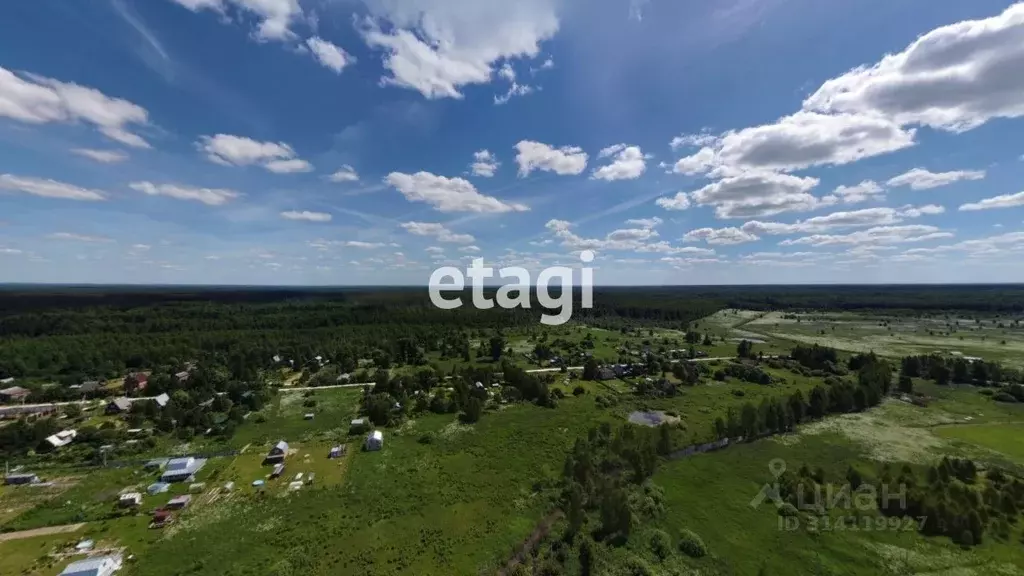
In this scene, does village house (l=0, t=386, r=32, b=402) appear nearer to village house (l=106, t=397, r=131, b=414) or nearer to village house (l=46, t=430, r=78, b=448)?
village house (l=106, t=397, r=131, b=414)

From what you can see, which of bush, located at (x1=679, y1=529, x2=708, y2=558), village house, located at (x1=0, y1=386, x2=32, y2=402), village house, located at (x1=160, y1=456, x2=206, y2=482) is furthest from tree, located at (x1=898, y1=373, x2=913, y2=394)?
village house, located at (x1=0, y1=386, x2=32, y2=402)

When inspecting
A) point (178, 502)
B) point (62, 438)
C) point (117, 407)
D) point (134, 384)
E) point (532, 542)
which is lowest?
point (532, 542)

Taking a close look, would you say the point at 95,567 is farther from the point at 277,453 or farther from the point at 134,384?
the point at 134,384

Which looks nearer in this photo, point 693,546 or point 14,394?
point 693,546

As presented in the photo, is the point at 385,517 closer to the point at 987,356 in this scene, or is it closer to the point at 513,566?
the point at 513,566

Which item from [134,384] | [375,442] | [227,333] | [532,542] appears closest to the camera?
[532,542]

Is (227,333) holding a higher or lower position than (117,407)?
higher

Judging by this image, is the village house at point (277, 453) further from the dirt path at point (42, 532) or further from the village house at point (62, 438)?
the village house at point (62, 438)

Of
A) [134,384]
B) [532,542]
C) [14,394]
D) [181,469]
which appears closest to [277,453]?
[181,469]
